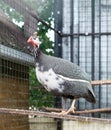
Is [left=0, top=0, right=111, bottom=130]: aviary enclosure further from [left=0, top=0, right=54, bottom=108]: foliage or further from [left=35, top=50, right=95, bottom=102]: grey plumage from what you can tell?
[left=35, top=50, right=95, bottom=102]: grey plumage

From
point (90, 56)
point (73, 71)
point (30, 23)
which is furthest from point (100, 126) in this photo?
point (73, 71)

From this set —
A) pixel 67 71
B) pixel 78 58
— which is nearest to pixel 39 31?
pixel 78 58

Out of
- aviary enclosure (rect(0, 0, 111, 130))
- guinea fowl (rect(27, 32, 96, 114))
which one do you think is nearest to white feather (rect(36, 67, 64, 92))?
guinea fowl (rect(27, 32, 96, 114))

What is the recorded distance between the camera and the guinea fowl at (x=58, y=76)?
11.4ft

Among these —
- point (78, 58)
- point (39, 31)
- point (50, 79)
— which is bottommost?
point (50, 79)

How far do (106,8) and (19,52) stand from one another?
146cm

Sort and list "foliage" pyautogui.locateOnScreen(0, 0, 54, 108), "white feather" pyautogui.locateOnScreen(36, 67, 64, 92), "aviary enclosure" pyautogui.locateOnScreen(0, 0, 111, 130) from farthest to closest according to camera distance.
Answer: "foliage" pyautogui.locateOnScreen(0, 0, 54, 108), "aviary enclosure" pyautogui.locateOnScreen(0, 0, 111, 130), "white feather" pyautogui.locateOnScreen(36, 67, 64, 92)

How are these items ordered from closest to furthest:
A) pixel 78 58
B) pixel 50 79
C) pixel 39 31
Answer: pixel 50 79
pixel 78 58
pixel 39 31

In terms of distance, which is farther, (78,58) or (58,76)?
(78,58)

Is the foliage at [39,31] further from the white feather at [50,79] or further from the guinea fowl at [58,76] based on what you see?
the white feather at [50,79]

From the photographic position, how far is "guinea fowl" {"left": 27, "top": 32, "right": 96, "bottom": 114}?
3.48m

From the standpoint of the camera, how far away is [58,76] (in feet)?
11.5

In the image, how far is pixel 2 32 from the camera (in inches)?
Result: 179

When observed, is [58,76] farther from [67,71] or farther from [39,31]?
[39,31]
